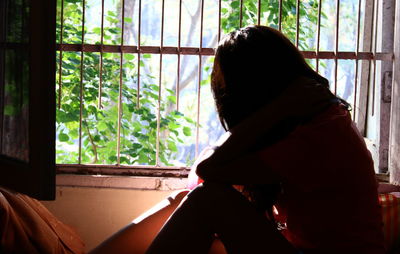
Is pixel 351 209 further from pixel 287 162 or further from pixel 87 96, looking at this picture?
pixel 87 96

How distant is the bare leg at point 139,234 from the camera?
1762mm

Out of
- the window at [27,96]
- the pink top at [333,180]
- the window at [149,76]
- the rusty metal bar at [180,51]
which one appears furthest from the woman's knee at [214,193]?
the rusty metal bar at [180,51]

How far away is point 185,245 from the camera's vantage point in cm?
149

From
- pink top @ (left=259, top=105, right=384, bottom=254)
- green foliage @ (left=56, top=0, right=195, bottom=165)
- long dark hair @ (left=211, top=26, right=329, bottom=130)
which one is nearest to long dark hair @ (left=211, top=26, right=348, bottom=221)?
long dark hair @ (left=211, top=26, right=329, bottom=130)

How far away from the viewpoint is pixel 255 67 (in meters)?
1.66

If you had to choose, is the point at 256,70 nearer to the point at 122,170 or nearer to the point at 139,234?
the point at 139,234

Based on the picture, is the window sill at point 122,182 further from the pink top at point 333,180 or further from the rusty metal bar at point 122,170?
the pink top at point 333,180

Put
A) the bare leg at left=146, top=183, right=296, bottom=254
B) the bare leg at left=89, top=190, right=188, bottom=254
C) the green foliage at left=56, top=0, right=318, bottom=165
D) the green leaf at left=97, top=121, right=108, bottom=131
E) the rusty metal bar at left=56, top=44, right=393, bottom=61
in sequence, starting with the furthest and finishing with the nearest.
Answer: the green leaf at left=97, top=121, right=108, bottom=131 → the green foliage at left=56, top=0, right=318, bottom=165 → the rusty metal bar at left=56, top=44, right=393, bottom=61 → the bare leg at left=89, top=190, right=188, bottom=254 → the bare leg at left=146, top=183, right=296, bottom=254

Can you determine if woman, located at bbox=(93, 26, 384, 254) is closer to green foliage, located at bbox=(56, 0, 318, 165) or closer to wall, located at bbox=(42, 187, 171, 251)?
wall, located at bbox=(42, 187, 171, 251)

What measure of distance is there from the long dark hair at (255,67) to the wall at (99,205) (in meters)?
1.00

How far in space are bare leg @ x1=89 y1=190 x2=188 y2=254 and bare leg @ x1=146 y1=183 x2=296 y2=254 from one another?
0.30 m

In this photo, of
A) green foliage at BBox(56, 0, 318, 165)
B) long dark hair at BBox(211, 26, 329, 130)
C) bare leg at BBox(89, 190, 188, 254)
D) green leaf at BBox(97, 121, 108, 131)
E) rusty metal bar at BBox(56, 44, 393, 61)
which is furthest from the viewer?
green leaf at BBox(97, 121, 108, 131)

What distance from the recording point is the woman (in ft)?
4.93

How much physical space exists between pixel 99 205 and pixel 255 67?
1.22m
